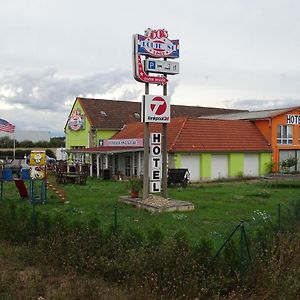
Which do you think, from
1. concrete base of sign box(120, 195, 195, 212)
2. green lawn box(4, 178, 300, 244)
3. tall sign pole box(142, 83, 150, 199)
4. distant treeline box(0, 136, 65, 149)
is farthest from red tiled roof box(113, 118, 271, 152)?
distant treeline box(0, 136, 65, 149)

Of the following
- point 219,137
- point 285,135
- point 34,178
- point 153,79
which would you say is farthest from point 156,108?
point 285,135

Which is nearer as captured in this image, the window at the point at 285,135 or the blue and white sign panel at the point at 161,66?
the blue and white sign panel at the point at 161,66

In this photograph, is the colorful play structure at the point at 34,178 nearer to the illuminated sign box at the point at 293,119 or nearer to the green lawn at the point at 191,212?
the green lawn at the point at 191,212

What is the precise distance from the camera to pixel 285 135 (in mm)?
38031

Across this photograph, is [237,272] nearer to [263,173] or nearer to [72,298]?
[72,298]

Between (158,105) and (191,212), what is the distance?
14.2ft

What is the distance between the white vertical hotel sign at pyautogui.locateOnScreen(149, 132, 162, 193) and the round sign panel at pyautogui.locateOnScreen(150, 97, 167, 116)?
90 centimetres

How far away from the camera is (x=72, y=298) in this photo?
7129 mm

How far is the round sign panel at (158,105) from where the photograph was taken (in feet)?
57.5

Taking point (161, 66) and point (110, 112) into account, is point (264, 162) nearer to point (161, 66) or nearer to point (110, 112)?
point (110, 112)

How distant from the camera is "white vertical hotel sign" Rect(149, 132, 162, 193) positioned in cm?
1753

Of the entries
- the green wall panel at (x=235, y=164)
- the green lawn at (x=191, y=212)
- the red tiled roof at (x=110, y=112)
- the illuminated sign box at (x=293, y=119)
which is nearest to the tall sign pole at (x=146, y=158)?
the green lawn at (x=191, y=212)

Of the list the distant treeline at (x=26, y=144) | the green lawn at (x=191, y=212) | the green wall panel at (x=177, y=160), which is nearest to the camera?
the green lawn at (x=191, y=212)

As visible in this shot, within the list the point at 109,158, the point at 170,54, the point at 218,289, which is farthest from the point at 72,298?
the point at 109,158
